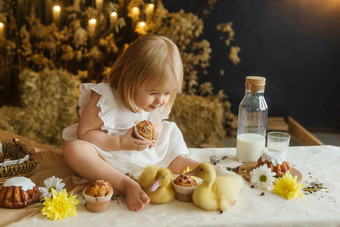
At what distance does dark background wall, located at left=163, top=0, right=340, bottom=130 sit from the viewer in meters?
3.29

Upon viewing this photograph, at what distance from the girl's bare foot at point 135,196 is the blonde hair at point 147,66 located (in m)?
0.35

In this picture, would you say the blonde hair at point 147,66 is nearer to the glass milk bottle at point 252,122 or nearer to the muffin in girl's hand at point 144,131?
the muffin in girl's hand at point 144,131

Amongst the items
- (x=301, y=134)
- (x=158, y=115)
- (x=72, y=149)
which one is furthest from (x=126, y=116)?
(x=301, y=134)

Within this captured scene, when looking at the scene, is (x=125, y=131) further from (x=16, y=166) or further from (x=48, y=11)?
(x=48, y=11)

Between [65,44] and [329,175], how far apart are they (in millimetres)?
2473

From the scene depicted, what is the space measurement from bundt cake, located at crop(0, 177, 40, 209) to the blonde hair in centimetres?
47

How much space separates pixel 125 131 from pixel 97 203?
1.47 ft

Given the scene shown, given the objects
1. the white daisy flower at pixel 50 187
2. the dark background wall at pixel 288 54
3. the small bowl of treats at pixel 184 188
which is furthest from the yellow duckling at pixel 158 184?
the dark background wall at pixel 288 54

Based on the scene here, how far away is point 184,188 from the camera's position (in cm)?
112

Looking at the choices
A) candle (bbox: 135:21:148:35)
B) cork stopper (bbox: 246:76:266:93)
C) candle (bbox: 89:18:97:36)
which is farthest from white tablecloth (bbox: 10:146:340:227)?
candle (bbox: 89:18:97:36)

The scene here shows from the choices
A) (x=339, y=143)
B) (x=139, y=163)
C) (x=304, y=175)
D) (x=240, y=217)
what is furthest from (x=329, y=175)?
(x=339, y=143)

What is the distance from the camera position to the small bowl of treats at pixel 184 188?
1.12 metres

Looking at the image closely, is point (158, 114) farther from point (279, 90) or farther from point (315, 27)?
point (315, 27)

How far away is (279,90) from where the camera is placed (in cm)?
341
